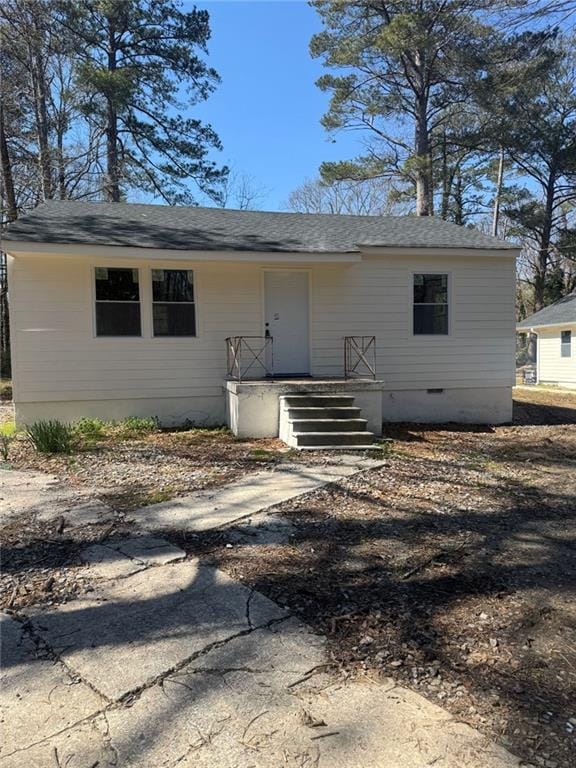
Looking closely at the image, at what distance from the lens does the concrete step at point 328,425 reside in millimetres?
7414

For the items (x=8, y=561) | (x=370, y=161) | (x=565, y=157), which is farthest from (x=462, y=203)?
(x=8, y=561)

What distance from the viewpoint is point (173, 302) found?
29.8 feet

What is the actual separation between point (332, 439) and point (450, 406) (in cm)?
390

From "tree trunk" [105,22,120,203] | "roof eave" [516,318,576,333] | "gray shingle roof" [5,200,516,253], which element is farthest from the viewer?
"roof eave" [516,318,576,333]

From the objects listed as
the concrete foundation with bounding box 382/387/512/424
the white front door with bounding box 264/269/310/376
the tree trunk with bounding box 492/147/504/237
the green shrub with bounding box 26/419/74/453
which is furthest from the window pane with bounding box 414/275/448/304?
the tree trunk with bounding box 492/147/504/237

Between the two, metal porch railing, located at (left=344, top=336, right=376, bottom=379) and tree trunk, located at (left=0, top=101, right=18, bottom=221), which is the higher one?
tree trunk, located at (left=0, top=101, right=18, bottom=221)

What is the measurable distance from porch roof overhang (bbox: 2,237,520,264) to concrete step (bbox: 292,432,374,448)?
3.22 m

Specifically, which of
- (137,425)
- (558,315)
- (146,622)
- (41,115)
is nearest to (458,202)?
(558,315)

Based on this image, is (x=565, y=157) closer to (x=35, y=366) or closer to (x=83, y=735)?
(x=35, y=366)

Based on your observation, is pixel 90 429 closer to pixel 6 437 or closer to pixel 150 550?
pixel 6 437

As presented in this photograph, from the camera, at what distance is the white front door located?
9508 mm

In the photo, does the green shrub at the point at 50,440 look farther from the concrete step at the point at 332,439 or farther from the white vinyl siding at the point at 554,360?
the white vinyl siding at the point at 554,360

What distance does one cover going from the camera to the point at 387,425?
31.0 ft

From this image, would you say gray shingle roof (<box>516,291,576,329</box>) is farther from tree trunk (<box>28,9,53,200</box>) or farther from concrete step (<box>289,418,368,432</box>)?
tree trunk (<box>28,9,53,200</box>)
